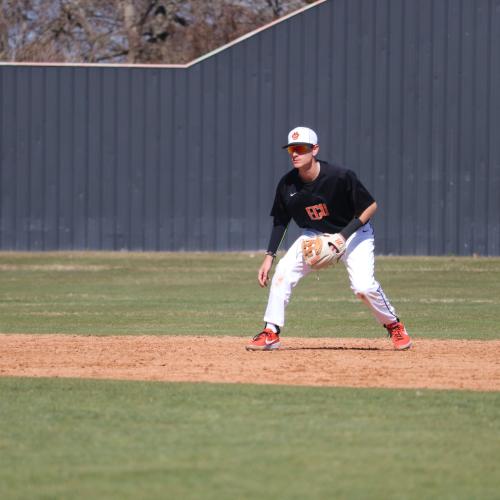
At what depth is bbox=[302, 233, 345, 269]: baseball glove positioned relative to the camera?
9.58m

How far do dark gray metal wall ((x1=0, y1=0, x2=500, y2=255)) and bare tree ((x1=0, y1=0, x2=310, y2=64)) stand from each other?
10754 mm

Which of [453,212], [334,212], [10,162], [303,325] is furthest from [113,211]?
[334,212]

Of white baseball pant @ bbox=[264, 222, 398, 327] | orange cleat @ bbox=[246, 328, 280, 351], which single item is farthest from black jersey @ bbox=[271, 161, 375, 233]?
orange cleat @ bbox=[246, 328, 280, 351]

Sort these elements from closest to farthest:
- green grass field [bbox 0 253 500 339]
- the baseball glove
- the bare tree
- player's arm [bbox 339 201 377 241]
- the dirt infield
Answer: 1. the dirt infield
2. the baseball glove
3. player's arm [bbox 339 201 377 241]
4. green grass field [bbox 0 253 500 339]
5. the bare tree

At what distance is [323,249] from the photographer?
9.59 meters

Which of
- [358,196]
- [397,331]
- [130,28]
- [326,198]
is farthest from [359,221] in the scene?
[130,28]

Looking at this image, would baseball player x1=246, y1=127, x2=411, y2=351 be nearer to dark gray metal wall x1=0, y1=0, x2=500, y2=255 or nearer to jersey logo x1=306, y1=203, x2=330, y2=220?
jersey logo x1=306, y1=203, x2=330, y2=220

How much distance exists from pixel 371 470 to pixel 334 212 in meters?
4.56

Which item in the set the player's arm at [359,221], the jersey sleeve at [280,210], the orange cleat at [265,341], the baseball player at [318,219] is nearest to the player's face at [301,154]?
the baseball player at [318,219]

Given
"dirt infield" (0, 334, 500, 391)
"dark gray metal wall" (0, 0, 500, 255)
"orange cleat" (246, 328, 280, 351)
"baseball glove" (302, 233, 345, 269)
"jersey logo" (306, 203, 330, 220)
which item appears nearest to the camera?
"dirt infield" (0, 334, 500, 391)

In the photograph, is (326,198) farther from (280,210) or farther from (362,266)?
(362,266)

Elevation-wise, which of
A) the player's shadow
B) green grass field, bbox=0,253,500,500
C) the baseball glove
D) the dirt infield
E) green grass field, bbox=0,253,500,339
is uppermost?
the baseball glove

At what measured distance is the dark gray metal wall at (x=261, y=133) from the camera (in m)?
26.1

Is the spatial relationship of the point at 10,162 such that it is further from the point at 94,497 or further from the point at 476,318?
the point at 94,497
